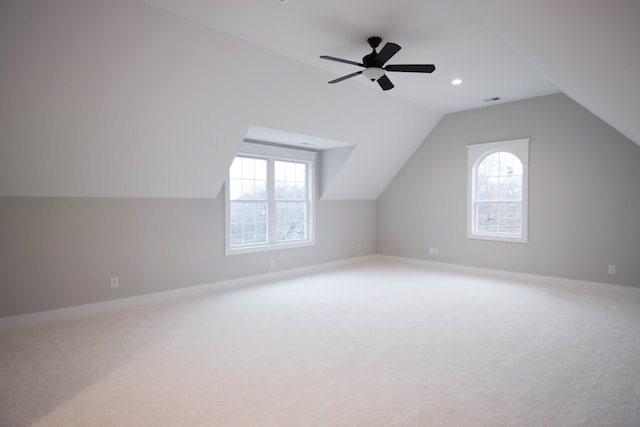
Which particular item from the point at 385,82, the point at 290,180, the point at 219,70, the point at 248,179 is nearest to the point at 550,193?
the point at 385,82

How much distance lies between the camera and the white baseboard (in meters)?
3.70

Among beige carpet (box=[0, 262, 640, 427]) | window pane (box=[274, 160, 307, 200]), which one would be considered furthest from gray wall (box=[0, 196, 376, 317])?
window pane (box=[274, 160, 307, 200])

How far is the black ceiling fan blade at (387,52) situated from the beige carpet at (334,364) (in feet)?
8.52

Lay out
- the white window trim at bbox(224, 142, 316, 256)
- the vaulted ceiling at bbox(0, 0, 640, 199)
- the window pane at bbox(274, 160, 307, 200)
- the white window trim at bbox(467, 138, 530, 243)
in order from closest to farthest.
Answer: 1. the vaulted ceiling at bbox(0, 0, 640, 199)
2. the white window trim at bbox(224, 142, 316, 256)
3. the white window trim at bbox(467, 138, 530, 243)
4. the window pane at bbox(274, 160, 307, 200)

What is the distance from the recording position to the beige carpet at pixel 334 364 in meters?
2.22

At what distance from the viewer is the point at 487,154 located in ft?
20.6

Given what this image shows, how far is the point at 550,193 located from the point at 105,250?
6259 mm

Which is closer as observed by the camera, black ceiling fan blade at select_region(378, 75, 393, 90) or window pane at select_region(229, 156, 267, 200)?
black ceiling fan blade at select_region(378, 75, 393, 90)

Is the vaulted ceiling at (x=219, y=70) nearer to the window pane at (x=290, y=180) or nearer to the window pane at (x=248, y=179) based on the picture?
the window pane at (x=248, y=179)

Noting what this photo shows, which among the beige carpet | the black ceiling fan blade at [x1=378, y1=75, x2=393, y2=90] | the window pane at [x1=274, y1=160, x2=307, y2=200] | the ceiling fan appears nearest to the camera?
the beige carpet

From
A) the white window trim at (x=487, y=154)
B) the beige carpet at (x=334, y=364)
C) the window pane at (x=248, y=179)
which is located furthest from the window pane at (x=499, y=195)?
the window pane at (x=248, y=179)

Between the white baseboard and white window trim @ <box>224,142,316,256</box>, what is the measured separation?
435 mm

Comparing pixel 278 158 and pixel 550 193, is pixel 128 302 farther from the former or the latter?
pixel 550 193

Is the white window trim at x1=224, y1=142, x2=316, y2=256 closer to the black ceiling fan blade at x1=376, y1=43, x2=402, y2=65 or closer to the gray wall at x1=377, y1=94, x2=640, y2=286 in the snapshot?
the gray wall at x1=377, y1=94, x2=640, y2=286
